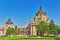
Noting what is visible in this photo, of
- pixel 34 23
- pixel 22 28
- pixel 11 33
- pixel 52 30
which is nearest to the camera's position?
pixel 52 30

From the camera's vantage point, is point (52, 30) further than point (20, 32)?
No

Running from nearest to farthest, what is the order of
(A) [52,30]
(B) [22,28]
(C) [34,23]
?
(A) [52,30] → (C) [34,23] → (B) [22,28]

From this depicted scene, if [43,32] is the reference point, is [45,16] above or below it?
above

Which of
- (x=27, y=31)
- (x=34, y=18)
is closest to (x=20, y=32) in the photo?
(x=27, y=31)

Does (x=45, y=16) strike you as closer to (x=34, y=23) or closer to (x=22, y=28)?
(x=34, y=23)

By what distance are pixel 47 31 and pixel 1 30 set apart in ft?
180

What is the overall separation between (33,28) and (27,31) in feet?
45.4

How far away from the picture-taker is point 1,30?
135500mm

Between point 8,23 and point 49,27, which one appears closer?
point 49,27

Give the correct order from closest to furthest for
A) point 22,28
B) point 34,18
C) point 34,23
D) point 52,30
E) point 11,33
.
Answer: point 52,30 < point 11,33 < point 34,23 < point 34,18 < point 22,28

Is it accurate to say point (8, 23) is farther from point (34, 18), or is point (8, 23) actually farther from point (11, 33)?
point (11, 33)

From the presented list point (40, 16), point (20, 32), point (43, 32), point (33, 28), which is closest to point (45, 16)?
point (40, 16)

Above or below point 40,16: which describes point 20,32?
below

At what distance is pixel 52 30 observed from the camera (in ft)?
279
